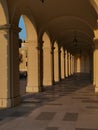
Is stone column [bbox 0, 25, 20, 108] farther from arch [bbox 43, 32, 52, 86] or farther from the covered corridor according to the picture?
arch [bbox 43, 32, 52, 86]

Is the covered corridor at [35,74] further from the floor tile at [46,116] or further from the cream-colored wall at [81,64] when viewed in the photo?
the cream-colored wall at [81,64]

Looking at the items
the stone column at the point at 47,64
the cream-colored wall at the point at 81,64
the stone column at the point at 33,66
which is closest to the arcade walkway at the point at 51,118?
the stone column at the point at 33,66

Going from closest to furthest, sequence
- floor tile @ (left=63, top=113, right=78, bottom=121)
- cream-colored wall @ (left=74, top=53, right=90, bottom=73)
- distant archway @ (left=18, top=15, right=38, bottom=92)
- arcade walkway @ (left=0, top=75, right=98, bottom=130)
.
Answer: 1. arcade walkway @ (left=0, top=75, right=98, bottom=130)
2. floor tile @ (left=63, top=113, right=78, bottom=121)
3. distant archway @ (left=18, top=15, right=38, bottom=92)
4. cream-colored wall @ (left=74, top=53, right=90, bottom=73)

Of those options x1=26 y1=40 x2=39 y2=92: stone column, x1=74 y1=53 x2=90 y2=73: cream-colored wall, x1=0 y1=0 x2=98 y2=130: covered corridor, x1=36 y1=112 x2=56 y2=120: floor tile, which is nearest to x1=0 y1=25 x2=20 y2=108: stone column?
x1=0 y1=0 x2=98 y2=130: covered corridor

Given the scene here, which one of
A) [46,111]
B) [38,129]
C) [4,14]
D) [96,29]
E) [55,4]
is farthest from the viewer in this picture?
[96,29]

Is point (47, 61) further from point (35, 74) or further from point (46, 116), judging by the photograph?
point (46, 116)

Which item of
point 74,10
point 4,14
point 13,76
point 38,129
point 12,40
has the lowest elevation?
→ point 38,129

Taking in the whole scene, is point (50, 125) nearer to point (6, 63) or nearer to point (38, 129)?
point (38, 129)

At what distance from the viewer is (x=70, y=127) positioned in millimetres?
7500

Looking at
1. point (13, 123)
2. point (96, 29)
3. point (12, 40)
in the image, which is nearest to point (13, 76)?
point (12, 40)

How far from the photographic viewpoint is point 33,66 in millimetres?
17328

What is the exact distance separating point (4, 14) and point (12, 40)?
43.7 inches

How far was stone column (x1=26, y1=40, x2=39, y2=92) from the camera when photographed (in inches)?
677

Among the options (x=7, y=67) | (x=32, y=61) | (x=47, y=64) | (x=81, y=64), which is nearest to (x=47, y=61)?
(x=47, y=64)
